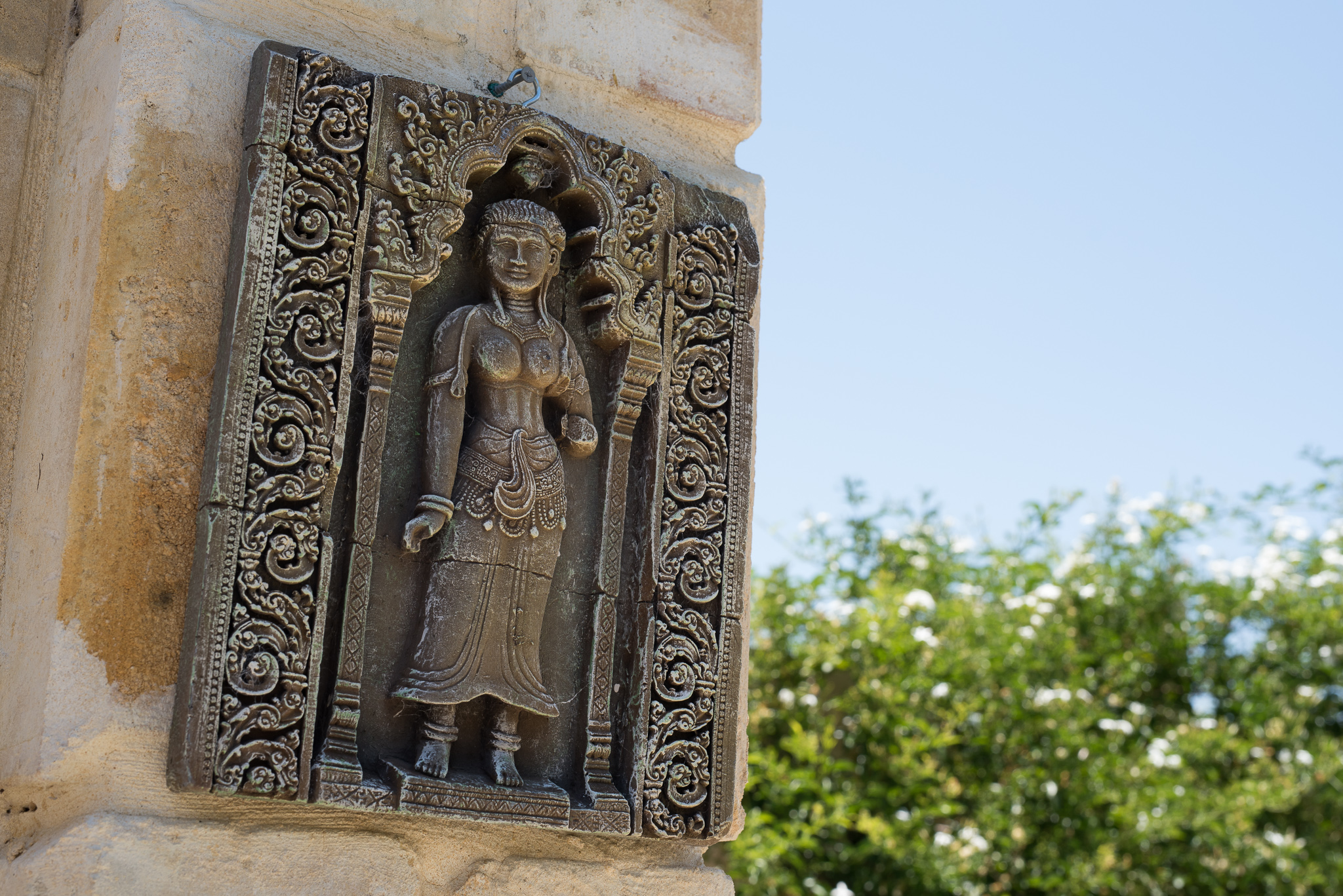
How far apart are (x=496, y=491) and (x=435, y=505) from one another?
4.9 inches

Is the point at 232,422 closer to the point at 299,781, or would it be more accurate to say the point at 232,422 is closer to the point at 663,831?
the point at 299,781

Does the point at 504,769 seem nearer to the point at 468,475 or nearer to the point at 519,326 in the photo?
the point at 468,475

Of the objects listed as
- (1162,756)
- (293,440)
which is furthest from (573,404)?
(1162,756)

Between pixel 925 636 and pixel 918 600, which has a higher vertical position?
pixel 918 600

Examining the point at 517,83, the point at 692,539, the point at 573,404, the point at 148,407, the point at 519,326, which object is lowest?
the point at 692,539

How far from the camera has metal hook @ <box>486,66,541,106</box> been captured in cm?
298

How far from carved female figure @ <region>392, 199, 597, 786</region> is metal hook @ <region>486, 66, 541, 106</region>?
250 mm

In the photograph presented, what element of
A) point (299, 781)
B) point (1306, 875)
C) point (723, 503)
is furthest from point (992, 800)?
point (299, 781)

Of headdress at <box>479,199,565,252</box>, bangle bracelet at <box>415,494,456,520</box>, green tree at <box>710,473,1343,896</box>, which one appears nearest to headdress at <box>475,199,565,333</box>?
headdress at <box>479,199,565,252</box>

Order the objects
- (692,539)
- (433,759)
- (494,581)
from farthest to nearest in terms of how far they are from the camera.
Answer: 1. (692,539)
2. (494,581)
3. (433,759)

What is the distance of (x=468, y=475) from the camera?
276 centimetres

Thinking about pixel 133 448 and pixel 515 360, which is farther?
pixel 515 360

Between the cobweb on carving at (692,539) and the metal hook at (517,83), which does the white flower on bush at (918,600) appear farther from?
the metal hook at (517,83)

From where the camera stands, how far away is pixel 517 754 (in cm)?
279
